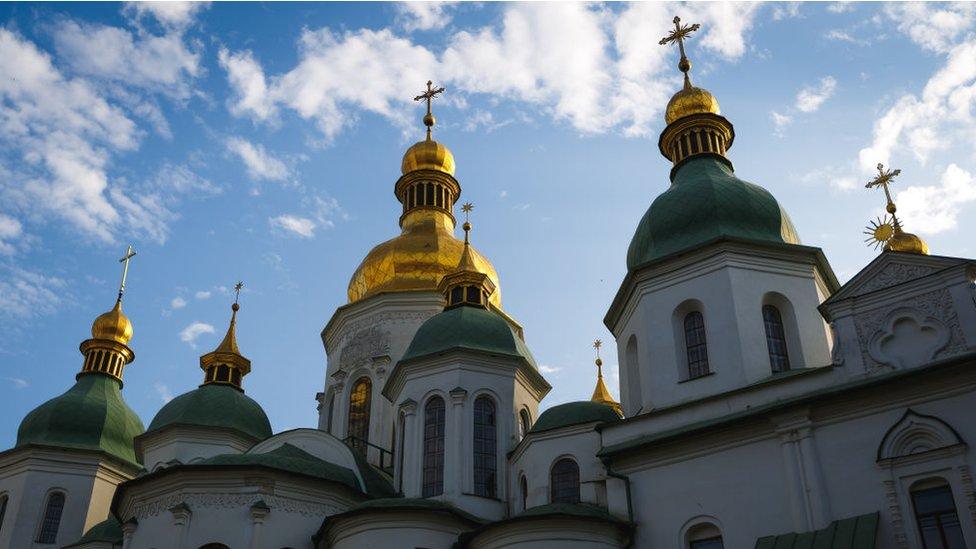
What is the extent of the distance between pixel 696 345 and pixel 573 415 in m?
3.32

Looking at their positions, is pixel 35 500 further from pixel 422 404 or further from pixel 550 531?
pixel 550 531

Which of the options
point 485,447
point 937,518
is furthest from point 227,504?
point 937,518

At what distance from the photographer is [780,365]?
21375mm

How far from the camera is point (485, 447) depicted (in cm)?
2445

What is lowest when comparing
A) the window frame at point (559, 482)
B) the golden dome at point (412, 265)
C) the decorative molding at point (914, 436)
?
the decorative molding at point (914, 436)

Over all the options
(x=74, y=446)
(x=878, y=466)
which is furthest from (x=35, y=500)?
(x=878, y=466)

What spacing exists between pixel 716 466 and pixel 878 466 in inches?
121

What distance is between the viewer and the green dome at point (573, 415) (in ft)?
74.4

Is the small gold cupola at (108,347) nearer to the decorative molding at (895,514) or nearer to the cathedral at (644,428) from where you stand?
the cathedral at (644,428)

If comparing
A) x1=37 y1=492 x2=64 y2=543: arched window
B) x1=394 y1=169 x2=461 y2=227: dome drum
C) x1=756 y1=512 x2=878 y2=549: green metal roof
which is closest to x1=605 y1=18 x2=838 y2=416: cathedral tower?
x1=756 y1=512 x2=878 y2=549: green metal roof

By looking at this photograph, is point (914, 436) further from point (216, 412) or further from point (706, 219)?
point (216, 412)

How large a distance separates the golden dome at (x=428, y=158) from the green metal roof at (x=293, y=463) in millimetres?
16162

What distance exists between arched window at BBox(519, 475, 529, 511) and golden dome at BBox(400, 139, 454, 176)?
1696 cm

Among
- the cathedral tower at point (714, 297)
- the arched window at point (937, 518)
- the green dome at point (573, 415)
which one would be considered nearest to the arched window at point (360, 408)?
the green dome at point (573, 415)
